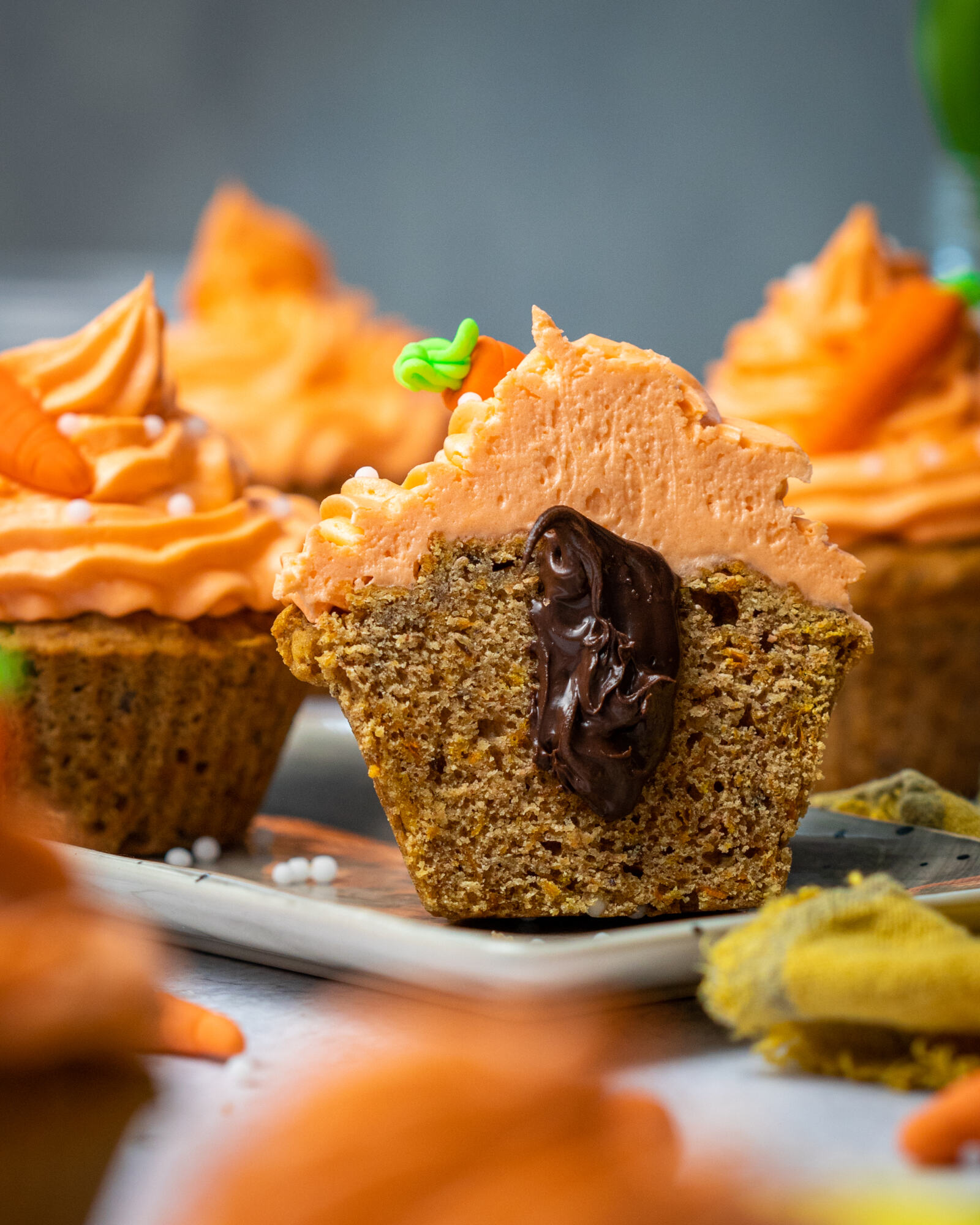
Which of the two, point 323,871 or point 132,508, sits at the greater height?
point 132,508

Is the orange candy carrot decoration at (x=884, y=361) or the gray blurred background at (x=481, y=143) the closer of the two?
the orange candy carrot decoration at (x=884, y=361)

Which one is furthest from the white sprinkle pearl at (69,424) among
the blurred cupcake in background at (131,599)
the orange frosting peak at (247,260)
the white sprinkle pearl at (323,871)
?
the orange frosting peak at (247,260)

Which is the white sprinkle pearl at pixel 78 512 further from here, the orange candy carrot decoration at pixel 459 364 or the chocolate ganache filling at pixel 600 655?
the chocolate ganache filling at pixel 600 655

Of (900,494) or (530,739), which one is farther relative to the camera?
(900,494)

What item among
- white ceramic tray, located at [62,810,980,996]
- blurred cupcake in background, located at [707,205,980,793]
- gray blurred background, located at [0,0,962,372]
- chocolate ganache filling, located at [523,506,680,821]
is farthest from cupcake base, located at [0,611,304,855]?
gray blurred background, located at [0,0,962,372]

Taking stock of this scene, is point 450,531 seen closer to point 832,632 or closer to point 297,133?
point 832,632

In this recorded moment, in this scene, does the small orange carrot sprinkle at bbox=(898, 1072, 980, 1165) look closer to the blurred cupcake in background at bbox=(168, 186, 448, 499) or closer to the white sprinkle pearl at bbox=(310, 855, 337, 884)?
the white sprinkle pearl at bbox=(310, 855, 337, 884)

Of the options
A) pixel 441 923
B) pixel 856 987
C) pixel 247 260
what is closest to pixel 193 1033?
pixel 441 923

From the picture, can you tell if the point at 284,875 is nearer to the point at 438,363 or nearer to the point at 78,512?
the point at 78,512
